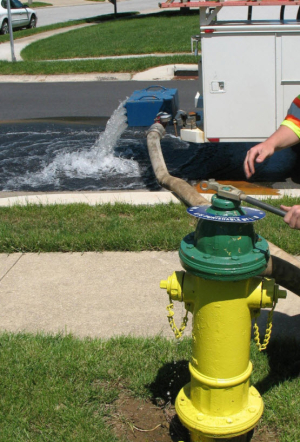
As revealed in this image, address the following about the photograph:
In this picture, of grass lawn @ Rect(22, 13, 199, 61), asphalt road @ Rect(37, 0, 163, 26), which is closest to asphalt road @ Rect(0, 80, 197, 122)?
grass lawn @ Rect(22, 13, 199, 61)

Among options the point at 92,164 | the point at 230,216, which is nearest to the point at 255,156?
the point at 230,216

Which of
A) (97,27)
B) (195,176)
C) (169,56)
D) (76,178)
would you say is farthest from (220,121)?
(97,27)

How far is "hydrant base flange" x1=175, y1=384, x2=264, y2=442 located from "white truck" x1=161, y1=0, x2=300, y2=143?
4114mm

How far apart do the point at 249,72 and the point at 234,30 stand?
441 mm

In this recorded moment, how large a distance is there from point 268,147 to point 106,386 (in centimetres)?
145

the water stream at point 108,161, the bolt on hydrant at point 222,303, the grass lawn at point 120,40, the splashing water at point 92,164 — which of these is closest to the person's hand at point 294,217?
the bolt on hydrant at point 222,303

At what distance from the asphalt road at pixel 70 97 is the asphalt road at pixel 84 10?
54.6ft

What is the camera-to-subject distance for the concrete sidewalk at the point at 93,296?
358 centimetres

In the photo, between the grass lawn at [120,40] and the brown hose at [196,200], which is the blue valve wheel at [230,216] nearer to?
the brown hose at [196,200]

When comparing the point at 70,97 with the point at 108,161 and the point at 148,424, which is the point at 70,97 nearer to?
the point at 108,161

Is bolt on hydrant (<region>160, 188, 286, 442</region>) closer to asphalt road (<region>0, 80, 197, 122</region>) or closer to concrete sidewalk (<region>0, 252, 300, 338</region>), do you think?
concrete sidewalk (<region>0, 252, 300, 338</region>)

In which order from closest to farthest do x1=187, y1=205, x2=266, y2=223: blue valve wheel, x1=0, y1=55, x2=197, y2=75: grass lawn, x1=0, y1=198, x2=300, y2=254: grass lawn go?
x1=187, y1=205, x2=266, y2=223: blue valve wheel → x1=0, y1=198, x2=300, y2=254: grass lawn → x1=0, y1=55, x2=197, y2=75: grass lawn

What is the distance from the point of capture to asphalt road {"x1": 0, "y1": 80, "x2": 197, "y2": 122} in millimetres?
10883

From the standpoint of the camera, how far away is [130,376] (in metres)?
3.03
